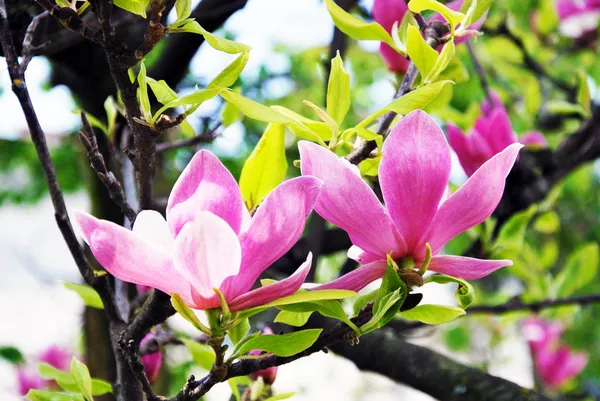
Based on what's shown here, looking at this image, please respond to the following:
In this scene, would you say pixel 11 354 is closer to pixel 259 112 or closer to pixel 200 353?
pixel 200 353

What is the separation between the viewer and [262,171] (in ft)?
1.64

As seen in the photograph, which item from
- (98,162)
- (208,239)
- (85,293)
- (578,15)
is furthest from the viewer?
(578,15)

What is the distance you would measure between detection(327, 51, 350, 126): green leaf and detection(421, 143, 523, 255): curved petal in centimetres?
14

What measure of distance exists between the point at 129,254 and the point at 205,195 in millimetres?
57

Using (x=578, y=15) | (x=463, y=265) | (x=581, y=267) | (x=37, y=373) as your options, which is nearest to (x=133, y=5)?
(x=463, y=265)

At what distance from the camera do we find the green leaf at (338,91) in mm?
499

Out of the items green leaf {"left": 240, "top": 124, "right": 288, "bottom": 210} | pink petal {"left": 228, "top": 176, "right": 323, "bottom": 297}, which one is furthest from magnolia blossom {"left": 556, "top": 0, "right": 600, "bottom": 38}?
pink petal {"left": 228, "top": 176, "right": 323, "bottom": 297}

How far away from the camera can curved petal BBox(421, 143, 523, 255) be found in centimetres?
40

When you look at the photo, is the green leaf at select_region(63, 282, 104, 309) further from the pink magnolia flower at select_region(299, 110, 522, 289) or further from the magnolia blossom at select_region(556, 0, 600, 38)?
the magnolia blossom at select_region(556, 0, 600, 38)

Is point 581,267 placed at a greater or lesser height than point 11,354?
lesser

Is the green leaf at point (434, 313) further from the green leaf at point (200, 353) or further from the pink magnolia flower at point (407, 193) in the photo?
the green leaf at point (200, 353)

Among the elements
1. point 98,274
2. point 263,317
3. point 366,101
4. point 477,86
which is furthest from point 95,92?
point 366,101

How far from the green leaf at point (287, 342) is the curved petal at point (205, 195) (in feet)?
0.28

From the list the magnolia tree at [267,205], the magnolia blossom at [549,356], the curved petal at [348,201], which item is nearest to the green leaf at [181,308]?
the magnolia tree at [267,205]
